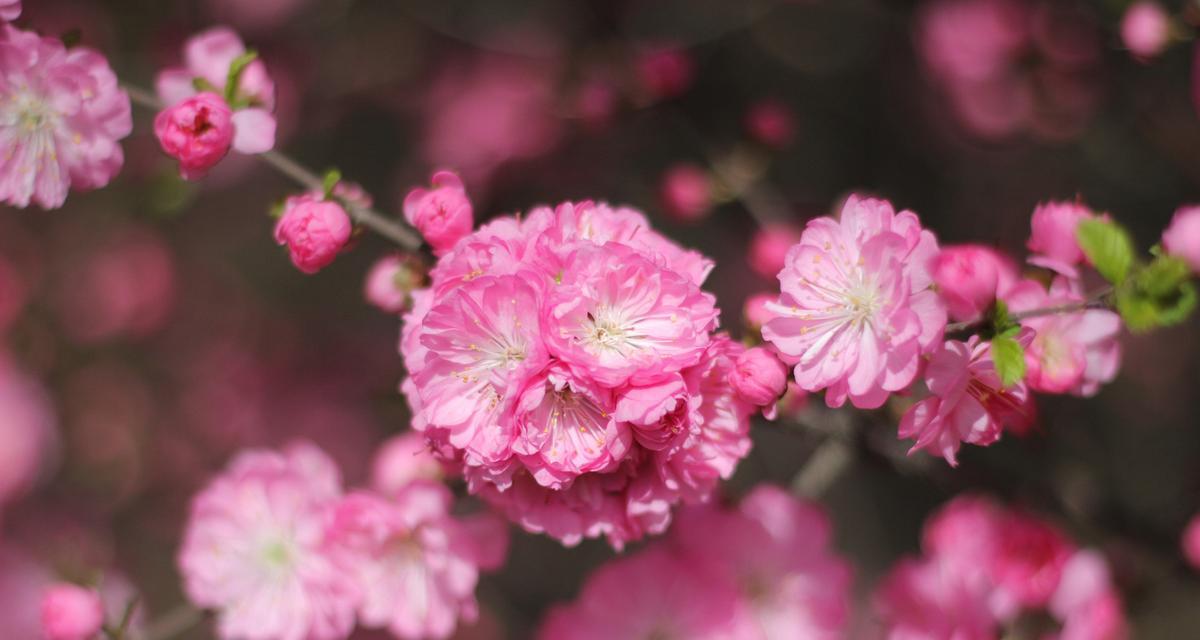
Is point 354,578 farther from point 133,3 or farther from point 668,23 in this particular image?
point 133,3

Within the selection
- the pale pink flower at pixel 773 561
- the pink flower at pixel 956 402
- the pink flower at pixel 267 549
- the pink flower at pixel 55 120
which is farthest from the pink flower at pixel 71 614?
the pink flower at pixel 956 402

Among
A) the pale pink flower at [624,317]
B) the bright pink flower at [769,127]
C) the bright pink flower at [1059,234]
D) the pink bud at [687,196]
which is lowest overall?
the pink bud at [687,196]

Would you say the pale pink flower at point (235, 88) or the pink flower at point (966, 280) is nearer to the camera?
the pink flower at point (966, 280)

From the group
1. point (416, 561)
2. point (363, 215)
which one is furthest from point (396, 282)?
point (416, 561)

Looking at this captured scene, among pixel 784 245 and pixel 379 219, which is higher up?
pixel 379 219

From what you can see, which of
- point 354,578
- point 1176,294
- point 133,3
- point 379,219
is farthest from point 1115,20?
point 133,3

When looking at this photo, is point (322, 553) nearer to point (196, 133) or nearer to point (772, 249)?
point (196, 133)

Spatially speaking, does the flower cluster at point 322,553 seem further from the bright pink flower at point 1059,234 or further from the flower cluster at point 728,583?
the bright pink flower at point 1059,234
